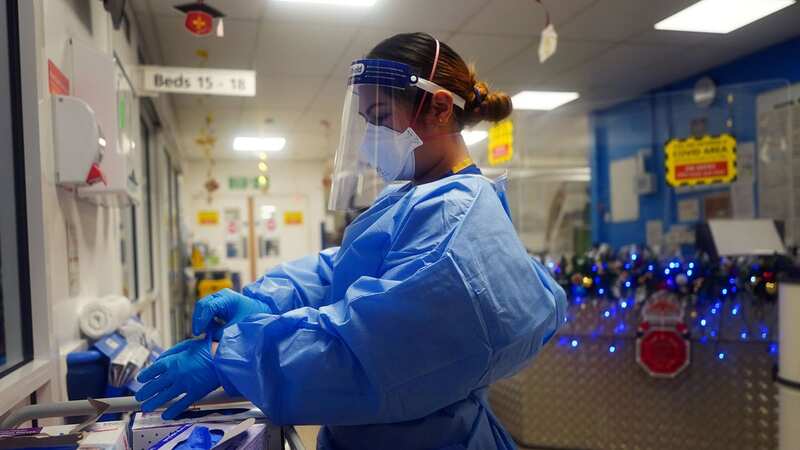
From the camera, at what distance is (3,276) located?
5.23 ft

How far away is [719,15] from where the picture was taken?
4.01 meters

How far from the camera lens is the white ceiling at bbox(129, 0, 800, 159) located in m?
3.80

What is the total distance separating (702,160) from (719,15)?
1.32 m

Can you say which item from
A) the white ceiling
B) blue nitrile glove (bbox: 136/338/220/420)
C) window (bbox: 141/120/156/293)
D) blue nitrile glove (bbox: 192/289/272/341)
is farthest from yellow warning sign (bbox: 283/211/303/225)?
blue nitrile glove (bbox: 136/338/220/420)

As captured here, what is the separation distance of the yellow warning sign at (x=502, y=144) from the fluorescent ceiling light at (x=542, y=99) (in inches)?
19.3

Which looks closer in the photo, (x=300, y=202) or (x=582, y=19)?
(x=582, y=19)

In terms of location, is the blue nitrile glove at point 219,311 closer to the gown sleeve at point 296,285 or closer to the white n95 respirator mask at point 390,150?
the gown sleeve at point 296,285

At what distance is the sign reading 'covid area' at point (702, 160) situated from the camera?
4.79 m

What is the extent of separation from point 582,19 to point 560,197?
10.9ft

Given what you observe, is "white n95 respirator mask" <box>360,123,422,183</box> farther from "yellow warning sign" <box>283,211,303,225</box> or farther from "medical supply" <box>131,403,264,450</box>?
"yellow warning sign" <box>283,211,303,225</box>

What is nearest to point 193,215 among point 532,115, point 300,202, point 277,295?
point 300,202

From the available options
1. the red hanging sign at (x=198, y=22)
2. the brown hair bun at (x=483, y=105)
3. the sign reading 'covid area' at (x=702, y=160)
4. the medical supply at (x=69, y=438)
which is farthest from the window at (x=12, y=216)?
the sign reading 'covid area' at (x=702, y=160)

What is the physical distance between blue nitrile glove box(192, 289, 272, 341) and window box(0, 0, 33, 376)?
0.70 m

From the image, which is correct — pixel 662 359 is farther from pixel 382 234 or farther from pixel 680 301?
pixel 382 234
